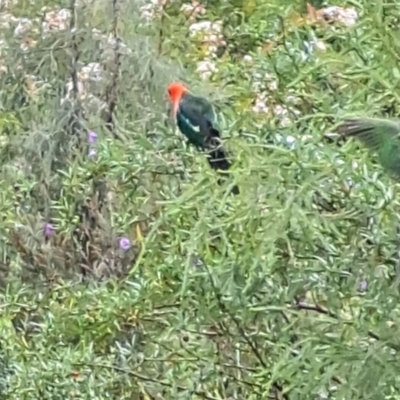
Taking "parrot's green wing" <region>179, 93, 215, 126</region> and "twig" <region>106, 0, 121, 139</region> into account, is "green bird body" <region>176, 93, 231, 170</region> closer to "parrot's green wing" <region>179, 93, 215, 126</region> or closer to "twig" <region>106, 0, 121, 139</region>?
"parrot's green wing" <region>179, 93, 215, 126</region>

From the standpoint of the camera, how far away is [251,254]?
4.38ft

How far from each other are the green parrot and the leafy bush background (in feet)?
0.08

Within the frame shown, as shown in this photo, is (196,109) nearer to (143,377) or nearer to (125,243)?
(143,377)

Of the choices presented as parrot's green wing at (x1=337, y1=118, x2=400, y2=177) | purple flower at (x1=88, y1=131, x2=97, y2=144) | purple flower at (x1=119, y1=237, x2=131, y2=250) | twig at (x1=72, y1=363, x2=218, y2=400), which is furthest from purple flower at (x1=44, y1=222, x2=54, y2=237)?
parrot's green wing at (x1=337, y1=118, x2=400, y2=177)

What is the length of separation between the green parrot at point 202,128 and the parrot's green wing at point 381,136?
23 cm

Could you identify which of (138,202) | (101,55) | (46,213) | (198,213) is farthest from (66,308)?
(101,55)

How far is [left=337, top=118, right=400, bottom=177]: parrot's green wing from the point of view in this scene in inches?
45.5

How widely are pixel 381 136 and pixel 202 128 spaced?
1.56 ft

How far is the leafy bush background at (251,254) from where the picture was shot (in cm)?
128

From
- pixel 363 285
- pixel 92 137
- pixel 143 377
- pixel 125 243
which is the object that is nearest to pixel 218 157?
pixel 363 285

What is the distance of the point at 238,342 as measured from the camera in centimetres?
177

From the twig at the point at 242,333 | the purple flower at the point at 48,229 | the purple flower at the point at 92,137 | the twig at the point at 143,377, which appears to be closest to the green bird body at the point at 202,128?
the twig at the point at 242,333

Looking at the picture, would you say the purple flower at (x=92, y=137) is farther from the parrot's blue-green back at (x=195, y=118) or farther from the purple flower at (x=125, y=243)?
the parrot's blue-green back at (x=195, y=118)

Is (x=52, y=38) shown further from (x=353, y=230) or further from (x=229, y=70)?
(x=353, y=230)
